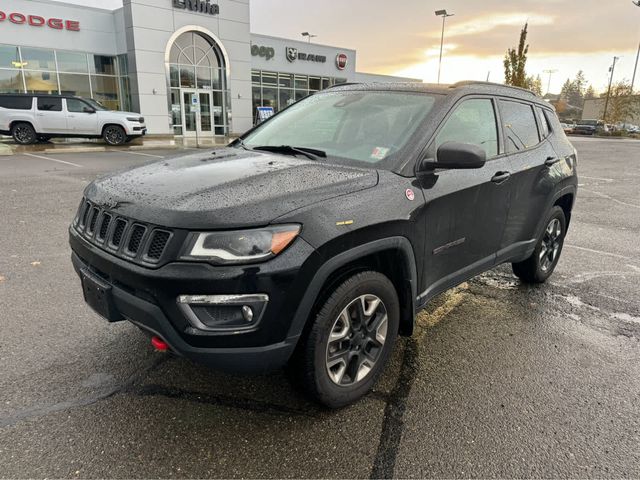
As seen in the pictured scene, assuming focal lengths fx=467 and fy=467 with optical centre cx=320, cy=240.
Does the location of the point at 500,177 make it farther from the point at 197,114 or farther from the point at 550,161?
the point at 197,114

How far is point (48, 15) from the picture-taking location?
A: 912 inches

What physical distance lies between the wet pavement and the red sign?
24.0 metres

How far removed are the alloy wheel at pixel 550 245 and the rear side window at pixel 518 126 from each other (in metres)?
0.92

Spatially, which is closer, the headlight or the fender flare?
the headlight

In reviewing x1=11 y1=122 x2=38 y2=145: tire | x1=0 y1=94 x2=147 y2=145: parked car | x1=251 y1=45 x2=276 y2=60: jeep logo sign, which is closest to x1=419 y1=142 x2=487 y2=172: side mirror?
x1=0 y1=94 x2=147 y2=145: parked car

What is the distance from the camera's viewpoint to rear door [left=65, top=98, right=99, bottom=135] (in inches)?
711

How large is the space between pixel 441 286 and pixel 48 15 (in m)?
27.1

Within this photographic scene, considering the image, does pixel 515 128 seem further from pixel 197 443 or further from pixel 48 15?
pixel 48 15

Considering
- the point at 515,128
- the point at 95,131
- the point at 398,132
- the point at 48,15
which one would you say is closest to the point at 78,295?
the point at 398,132

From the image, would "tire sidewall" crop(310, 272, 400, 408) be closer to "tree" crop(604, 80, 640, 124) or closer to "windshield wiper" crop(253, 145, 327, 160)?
"windshield wiper" crop(253, 145, 327, 160)

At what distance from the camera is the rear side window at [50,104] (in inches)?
697

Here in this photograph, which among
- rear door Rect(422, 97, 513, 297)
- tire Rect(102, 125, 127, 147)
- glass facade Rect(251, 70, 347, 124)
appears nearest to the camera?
rear door Rect(422, 97, 513, 297)

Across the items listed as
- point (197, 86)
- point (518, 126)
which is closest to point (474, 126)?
point (518, 126)

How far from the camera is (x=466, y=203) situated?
3146 mm
